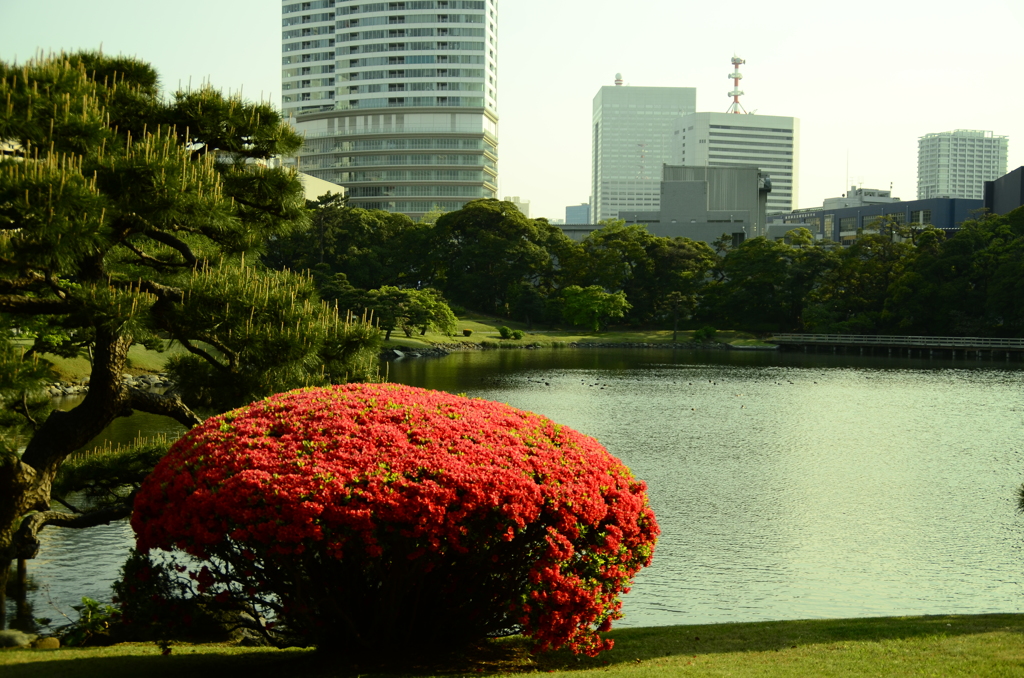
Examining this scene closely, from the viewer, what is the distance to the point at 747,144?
193m

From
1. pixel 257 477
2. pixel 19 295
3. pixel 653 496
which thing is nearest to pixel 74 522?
pixel 19 295

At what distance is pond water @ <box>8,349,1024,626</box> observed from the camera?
11.9 metres

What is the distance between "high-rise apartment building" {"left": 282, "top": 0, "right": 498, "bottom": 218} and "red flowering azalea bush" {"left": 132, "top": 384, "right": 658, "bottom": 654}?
362 feet

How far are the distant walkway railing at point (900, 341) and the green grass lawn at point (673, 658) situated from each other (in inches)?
2273

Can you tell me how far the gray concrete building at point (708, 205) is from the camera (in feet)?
317

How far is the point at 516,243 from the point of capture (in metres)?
76.8

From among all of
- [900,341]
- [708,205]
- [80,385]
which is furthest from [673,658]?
[708,205]

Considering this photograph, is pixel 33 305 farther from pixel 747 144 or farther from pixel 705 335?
pixel 747 144

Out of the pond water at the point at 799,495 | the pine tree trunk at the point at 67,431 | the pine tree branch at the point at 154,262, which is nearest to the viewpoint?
the pine tree trunk at the point at 67,431

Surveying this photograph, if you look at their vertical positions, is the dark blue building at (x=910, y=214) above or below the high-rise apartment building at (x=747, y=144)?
below

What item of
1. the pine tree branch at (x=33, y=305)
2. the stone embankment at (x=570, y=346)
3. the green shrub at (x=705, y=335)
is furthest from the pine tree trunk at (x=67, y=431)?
the green shrub at (x=705, y=335)

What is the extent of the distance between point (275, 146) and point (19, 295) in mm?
2996

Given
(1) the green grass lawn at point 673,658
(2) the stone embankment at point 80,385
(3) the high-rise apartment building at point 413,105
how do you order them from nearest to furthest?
(1) the green grass lawn at point 673,658 → (2) the stone embankment at point 80,385 → (3) the high-rise apartment building at point 413,105

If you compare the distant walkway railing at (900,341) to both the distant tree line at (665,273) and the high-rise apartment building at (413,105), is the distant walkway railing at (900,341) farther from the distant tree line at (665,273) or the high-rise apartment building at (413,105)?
the high-rise apartment building at (413,105)
